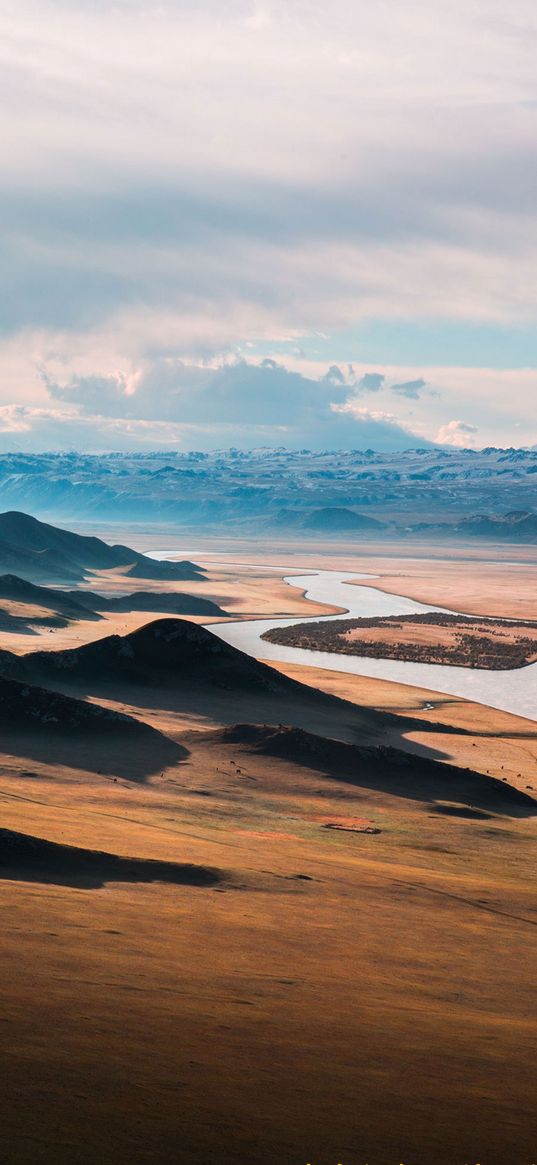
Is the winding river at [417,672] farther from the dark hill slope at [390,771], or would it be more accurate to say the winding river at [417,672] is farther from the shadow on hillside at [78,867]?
the shadow on hillside at [78,867]

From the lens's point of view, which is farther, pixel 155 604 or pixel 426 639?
pixel 155 604

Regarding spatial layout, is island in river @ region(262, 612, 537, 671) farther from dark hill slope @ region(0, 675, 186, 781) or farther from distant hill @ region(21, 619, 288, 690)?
dark hill slope @ region(0, 675, 186, 781)

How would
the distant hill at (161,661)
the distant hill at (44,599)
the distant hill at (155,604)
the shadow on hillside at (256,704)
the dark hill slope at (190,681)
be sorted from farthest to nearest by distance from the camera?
1. the distant hill at (155,604)
2. the distant hill at (44,599)
3. the distant hill at (161,661)
4. the dark hill slope at (190,681)
5. the shadow on hillside at (256,704)

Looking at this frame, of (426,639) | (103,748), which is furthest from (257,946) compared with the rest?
(426,639)

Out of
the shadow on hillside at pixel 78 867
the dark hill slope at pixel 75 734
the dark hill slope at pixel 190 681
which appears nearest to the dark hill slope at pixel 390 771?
the dark hill slope at pixel 75 734

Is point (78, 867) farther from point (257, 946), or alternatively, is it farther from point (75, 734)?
point (75, 734)
